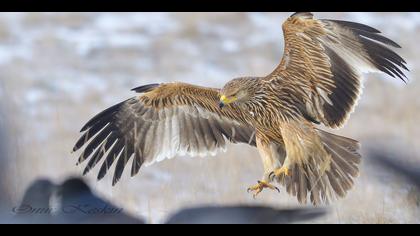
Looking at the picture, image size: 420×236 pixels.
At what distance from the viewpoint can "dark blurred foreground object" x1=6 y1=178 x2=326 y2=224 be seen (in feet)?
18.5

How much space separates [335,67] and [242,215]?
47.0 inches

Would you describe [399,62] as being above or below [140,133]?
above

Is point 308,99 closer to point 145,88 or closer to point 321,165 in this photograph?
point 321,165

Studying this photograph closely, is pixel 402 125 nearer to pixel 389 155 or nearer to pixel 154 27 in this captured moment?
pixel 389 155

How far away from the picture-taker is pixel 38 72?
24.2 ft

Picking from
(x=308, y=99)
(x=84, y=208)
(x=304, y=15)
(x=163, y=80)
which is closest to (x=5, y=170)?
(x=84, y=208)

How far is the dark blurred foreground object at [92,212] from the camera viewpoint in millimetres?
5641

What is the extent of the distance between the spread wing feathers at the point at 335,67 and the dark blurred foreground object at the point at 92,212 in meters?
0.71

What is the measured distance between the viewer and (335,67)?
17.9 ft

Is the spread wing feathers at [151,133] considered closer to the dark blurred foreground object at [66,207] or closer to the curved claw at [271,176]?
the dark blurred foreground object at [66,207]


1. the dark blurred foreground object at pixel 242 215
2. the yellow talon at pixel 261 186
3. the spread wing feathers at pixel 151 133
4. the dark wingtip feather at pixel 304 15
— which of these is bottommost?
the dark blurred foreground object at pixel 242 215

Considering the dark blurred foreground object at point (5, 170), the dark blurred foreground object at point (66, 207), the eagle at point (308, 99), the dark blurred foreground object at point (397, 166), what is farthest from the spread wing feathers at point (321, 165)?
the dark blurred foreground object at point (5, 170)

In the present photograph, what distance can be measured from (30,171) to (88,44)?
5.80ft
